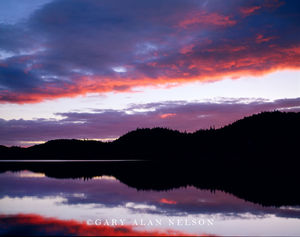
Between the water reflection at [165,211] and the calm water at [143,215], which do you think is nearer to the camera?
the calm water at [143,215]

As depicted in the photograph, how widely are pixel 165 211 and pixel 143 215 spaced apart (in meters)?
2.28

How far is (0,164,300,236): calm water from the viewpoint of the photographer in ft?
57.0

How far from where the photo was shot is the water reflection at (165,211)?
1817 cm

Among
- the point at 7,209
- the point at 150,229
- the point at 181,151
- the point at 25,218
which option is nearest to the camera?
the point at 150,229

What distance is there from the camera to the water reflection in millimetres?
18172

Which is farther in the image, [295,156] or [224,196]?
[295,156]

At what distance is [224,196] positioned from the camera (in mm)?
30625

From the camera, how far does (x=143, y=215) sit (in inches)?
845

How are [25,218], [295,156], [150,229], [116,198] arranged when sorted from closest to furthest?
[150,229]
[25,218]
[116,198]
[295,156]

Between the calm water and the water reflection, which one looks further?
the water reflection

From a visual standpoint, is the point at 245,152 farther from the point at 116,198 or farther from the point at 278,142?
the point at 116,198

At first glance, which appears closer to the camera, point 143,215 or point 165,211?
point 143,215

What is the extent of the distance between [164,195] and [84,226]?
1514cm

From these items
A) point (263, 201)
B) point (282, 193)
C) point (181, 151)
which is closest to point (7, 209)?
point (263, 201)
